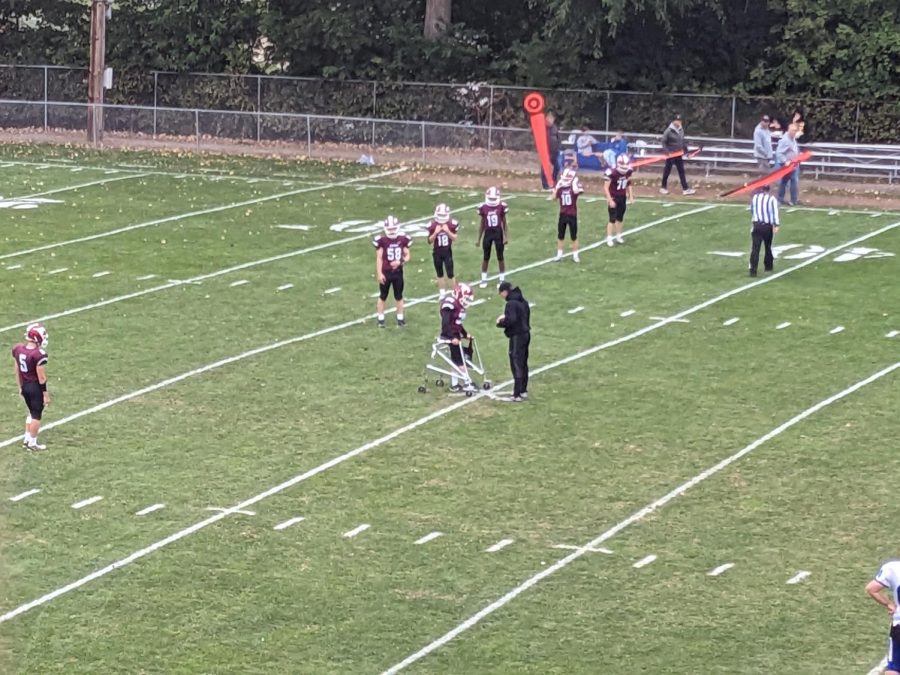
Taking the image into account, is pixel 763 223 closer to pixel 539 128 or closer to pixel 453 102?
pixel 539 128

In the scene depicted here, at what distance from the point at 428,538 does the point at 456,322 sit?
493 centimetres

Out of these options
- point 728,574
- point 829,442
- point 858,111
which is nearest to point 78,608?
point 728,574

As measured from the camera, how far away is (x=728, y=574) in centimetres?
1517

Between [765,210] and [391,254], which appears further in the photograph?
[765,210]

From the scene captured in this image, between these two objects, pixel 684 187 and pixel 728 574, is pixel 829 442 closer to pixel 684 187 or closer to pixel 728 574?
pixel 728 574

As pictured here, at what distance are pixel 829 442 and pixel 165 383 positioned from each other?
24.6 ft

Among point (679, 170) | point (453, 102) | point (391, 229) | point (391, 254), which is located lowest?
point (391, 254)

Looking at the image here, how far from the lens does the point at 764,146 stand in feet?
120

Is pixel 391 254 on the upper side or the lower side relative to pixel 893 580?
upper

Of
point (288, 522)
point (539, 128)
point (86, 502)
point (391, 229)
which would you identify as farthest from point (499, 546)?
point (539, 128)

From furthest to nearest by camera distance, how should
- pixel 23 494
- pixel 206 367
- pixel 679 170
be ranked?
pixel 679 170 → pixel 206 367 → pixel 23 494

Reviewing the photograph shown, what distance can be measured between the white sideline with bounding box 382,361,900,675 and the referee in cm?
483

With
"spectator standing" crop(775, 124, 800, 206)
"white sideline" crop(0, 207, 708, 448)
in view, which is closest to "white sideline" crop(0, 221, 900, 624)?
"white sideline" crop(0, 207, 708, 448)

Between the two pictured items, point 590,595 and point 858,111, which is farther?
point 858,111
